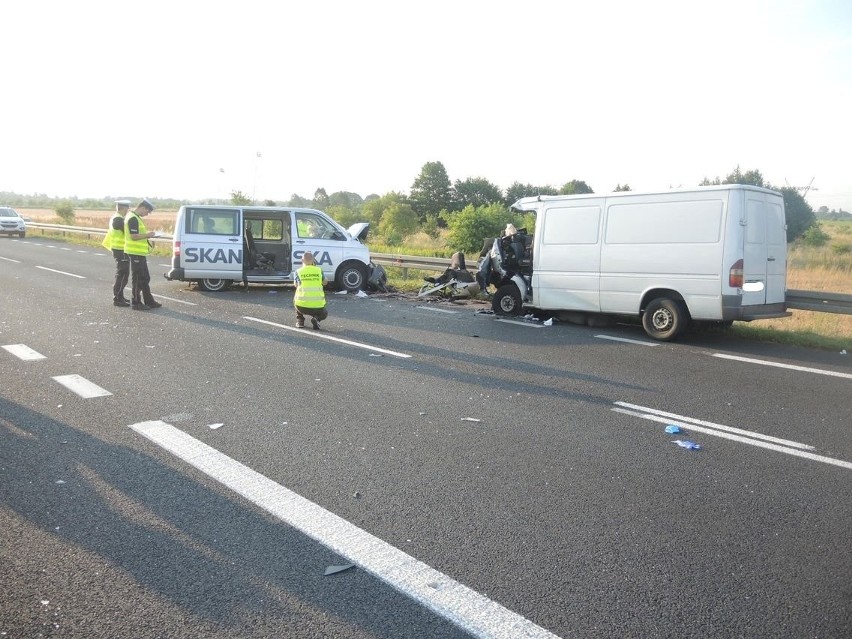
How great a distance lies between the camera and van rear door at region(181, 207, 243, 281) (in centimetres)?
1539

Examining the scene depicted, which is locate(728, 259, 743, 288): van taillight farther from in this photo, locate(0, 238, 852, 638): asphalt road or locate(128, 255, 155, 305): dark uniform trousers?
locate(128, 255, 155, 305): dark uniform trousers

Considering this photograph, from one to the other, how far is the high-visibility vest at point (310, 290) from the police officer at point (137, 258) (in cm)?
342

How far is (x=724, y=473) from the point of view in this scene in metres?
4.87

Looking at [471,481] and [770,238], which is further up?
[770,238]

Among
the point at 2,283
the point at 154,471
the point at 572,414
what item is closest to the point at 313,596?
the point at 154,471

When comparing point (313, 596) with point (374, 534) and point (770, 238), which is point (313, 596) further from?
point (770, 238)

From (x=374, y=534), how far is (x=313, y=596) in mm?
685

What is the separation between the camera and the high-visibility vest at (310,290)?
35.2 ft

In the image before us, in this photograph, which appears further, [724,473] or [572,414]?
[572,414]

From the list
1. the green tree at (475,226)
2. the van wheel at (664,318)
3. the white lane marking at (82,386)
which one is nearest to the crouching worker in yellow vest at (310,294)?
the white lane marking at (82,386)

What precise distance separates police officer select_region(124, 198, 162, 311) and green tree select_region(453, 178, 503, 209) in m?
73.9

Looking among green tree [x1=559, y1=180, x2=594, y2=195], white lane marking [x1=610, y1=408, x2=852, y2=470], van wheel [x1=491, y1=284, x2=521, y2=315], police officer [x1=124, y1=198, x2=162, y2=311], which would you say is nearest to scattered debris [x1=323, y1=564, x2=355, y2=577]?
white lane marking [x1=610, y1=408, x2=852, y2=470]

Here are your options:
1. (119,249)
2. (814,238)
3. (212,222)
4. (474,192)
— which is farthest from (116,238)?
(474,192)

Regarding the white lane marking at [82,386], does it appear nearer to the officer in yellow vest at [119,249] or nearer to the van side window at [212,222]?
the officer in yellow vest at [119,249]
